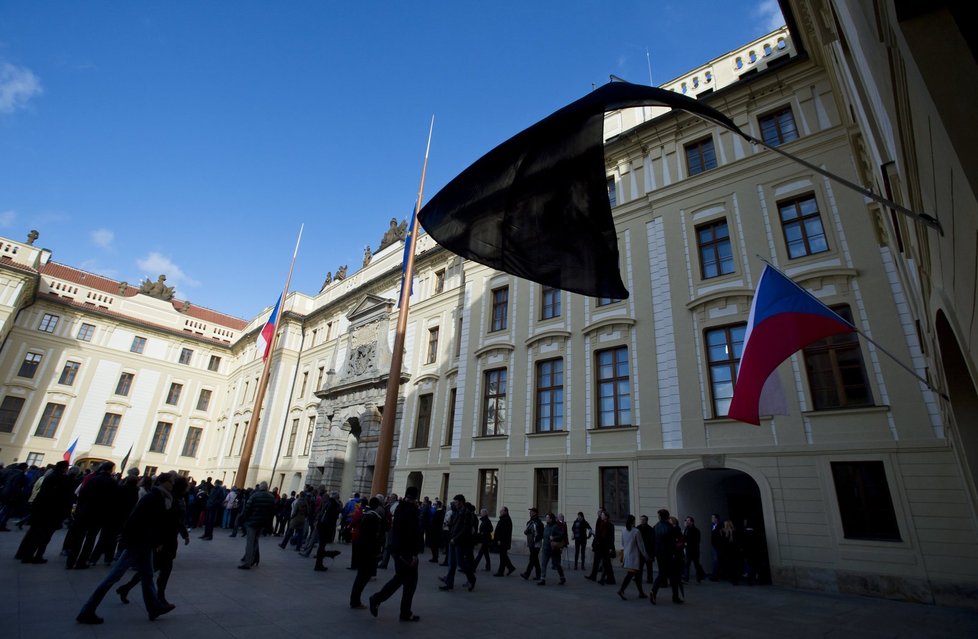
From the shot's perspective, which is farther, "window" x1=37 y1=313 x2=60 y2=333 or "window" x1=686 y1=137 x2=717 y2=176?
"window" x1=37 y1=313 x2=60 y2=333

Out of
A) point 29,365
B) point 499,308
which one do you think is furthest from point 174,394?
point 499,308

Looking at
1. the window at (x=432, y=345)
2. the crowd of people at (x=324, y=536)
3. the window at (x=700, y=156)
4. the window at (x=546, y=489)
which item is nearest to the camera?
the crowd of people at (x=324, y=536)

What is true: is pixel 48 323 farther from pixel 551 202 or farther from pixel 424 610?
pixel 551 202

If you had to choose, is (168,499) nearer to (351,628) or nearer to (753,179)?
(351,628)

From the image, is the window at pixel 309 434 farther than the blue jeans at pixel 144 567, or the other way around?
the window at pixel 309 434

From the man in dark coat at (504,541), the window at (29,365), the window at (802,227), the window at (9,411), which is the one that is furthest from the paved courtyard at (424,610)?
the window at (29,365)

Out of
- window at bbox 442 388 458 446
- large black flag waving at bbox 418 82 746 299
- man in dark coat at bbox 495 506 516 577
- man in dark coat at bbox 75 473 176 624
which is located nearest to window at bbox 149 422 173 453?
window at bbox 442 388 458 446

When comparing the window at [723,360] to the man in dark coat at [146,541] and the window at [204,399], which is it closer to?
the man in dark coat at [146,541]

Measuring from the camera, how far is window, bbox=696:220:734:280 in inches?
645

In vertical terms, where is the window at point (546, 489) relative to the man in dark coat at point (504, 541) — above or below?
above

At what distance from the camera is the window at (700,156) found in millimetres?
18188

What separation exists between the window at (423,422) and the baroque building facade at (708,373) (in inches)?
4.5

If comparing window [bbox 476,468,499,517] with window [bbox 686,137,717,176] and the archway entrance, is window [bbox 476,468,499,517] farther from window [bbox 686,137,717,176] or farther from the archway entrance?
window [bbox 686,137,717,176]

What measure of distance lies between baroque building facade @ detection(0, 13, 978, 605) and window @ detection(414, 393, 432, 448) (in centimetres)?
12
